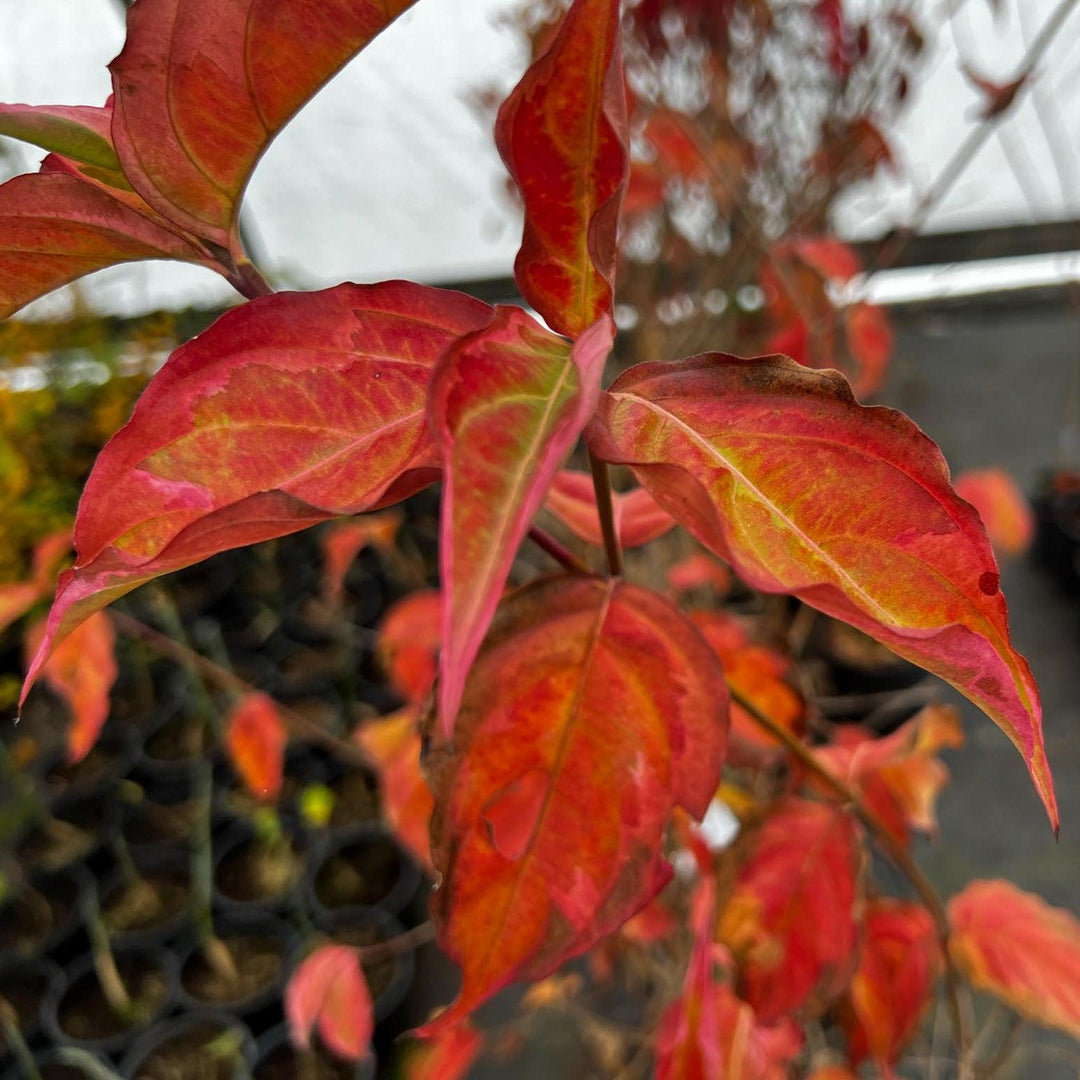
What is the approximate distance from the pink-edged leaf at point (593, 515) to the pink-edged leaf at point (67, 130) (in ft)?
0.68

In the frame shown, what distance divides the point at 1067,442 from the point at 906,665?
68 cm

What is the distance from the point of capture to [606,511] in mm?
277

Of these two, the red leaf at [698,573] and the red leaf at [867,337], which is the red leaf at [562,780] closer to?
the red leaf at [698,573]

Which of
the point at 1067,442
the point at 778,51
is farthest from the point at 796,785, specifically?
the point at 1067,442

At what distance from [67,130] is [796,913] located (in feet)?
1.57

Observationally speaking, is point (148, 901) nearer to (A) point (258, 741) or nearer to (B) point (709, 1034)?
(A) point (258, 741)

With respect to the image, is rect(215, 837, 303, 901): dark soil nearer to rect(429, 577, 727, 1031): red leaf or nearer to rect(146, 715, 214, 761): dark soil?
rect(146, 715, 214, 761): dark soil

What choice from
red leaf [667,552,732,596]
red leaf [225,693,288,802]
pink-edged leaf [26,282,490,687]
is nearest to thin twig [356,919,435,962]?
red leaf [225,693,288,802]

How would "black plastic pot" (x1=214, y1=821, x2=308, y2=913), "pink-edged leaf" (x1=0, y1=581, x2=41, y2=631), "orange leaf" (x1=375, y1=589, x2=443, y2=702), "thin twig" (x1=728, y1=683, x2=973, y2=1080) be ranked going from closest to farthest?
1. "thin twig" (x1=728, y1=683, x2=973, y2=1080)
2. "pink-edged leaf" (x1=0, y1=581, x2=41, y2=631)
3. "orange leaf" (x1=375, y1=589, x2=443, y2=702)
4. "black plastic pot" (x1=214, y1=821, x2=308, y2=913)

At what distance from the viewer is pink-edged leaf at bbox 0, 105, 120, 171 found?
0.21 metres

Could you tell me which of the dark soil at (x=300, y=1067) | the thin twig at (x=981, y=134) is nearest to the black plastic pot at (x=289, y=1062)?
the dark soil at (x=300, y=1067)

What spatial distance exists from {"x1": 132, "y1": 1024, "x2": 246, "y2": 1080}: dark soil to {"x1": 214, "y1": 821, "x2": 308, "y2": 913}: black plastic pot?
136 mm

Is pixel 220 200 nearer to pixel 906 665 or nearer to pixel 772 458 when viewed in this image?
pixel 772 458

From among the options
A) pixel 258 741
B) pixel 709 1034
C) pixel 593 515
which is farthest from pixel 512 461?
pixel 258 741
